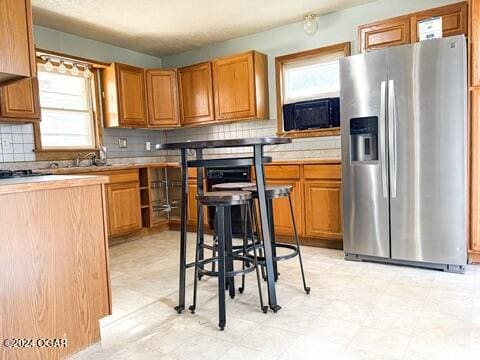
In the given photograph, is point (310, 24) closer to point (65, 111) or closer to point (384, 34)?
point (384, 34)

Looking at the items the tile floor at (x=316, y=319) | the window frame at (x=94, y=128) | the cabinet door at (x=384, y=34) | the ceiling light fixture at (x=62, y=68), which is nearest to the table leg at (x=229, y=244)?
the tile floor at (x=316, y=319)

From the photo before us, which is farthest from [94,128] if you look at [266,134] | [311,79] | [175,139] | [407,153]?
[407,153]

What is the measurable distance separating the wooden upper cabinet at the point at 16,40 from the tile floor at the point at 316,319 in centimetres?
142

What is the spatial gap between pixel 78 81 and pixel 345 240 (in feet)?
11.7

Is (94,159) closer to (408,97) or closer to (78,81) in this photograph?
(78,81)

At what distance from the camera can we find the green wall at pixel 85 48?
3.78m

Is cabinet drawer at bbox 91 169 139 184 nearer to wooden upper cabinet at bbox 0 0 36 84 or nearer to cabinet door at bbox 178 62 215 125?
cabinet door at bbox 178 62 215 125

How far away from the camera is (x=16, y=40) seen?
167cm

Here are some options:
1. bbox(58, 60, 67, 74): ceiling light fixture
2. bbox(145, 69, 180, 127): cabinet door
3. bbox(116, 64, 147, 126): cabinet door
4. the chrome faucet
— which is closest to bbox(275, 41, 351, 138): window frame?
bbox(145, 69, 180, 127): cabinet door

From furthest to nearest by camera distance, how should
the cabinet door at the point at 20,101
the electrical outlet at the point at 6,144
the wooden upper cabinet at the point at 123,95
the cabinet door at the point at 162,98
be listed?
the cabinet door at the point at 162,98 < the wooden upper cabinet at the point at 123,95 < the electrical outlet at the point at 6,144 < the cabinet door at the point at 20,101

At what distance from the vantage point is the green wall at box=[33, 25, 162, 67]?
3.78 metres

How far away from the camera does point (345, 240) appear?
10.1 ft

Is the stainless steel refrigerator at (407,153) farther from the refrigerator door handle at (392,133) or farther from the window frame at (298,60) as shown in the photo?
the window frame at (298,60)

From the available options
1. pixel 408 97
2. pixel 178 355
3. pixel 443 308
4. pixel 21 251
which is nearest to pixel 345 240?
pixel 443 308
